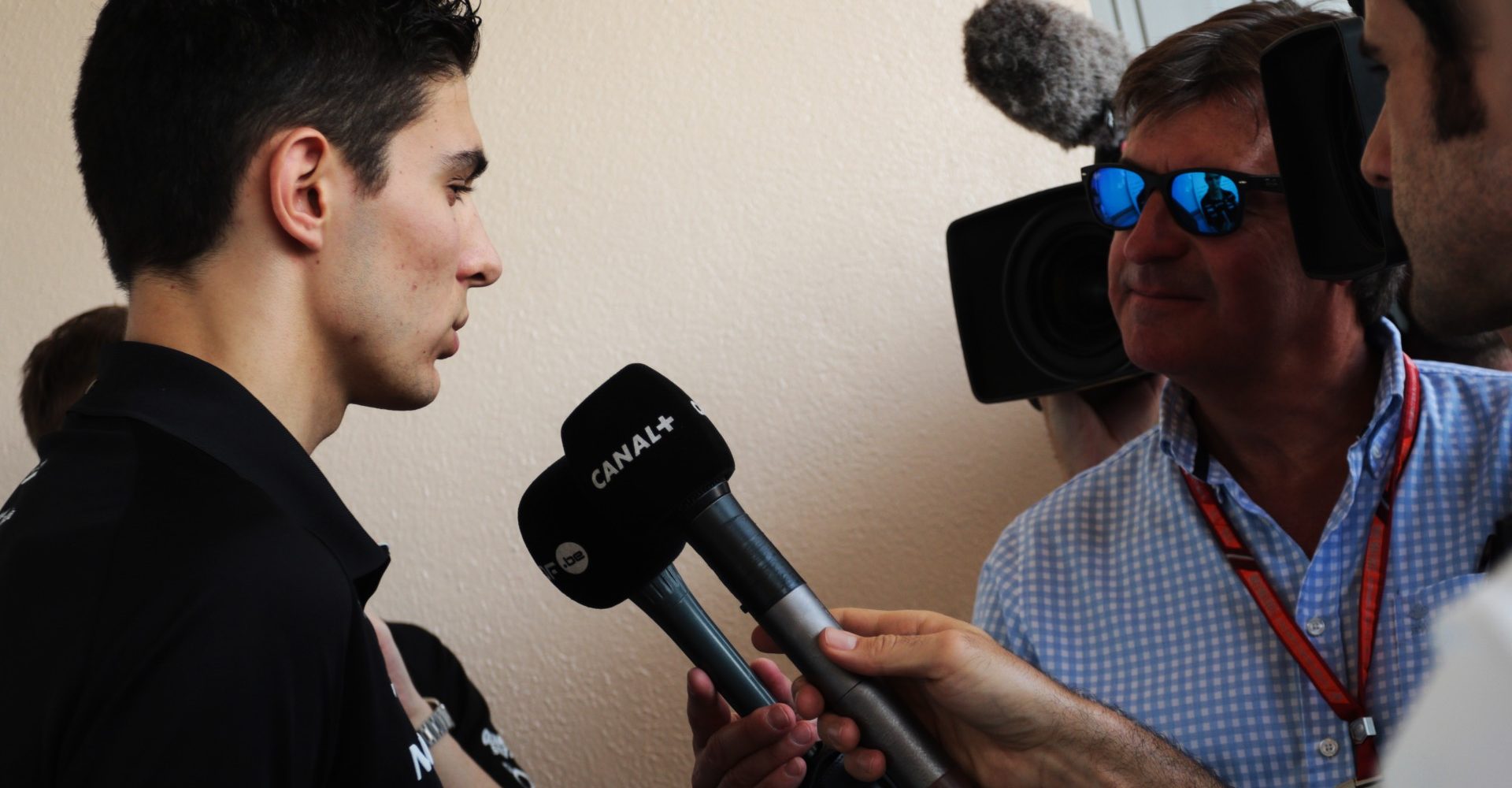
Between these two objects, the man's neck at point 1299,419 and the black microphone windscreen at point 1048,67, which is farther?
the black microphone windscreen at point 1048,67

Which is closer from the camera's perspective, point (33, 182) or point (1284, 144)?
point (1284, 144)

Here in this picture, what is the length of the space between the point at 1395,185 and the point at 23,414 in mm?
1626

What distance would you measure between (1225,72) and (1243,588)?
1.70 feet

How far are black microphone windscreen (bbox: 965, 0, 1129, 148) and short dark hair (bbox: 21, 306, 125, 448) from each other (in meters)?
1.10

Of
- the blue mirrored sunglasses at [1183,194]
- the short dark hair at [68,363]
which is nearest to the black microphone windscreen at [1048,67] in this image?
the blue mirrored sunglasses at [1183,194]

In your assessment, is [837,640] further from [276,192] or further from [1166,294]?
[1166,294]

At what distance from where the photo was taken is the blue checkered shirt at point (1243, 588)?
1146mm

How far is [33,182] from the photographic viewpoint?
1.94 meters

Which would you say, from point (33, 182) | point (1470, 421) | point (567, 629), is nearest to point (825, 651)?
point (1470, 421)

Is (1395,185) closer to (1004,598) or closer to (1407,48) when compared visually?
(1407,48)

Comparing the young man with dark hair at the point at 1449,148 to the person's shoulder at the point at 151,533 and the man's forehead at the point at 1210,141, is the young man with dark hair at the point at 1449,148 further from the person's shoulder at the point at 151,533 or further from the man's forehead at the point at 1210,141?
the person's shoulder at the point at 151,533

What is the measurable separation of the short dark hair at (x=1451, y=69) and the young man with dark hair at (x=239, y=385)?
0.68 metres

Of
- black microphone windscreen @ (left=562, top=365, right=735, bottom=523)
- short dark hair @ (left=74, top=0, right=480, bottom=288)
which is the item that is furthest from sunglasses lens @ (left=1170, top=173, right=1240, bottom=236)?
short dark hair @ (left=74, top=0, right=480, bottom=288)

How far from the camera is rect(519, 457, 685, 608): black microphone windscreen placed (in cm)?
95
